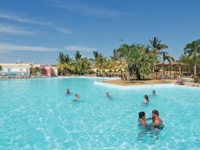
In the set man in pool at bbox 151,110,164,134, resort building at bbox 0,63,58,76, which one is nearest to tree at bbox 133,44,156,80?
man in pool at bbox 151,110,164,134

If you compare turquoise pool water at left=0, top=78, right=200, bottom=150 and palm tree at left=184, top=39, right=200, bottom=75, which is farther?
palm tree at left=184, top=39, right=200, bottom=75

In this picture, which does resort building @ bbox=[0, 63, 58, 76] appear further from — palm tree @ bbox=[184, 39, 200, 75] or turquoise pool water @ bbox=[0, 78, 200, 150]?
turquoise pool water @ bbox=[0, 78, 200, 150]

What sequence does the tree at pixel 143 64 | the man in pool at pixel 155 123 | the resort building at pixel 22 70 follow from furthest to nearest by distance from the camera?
the resort building at pixel 22 70 → the tree at pixel 143 64 → the man in pool at pixel 155 123

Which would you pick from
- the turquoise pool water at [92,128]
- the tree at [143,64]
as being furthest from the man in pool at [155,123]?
the tree at [143,64]

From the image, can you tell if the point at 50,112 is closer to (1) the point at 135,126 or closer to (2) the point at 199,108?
(1) the point at 135,126

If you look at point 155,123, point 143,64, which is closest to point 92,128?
point 155,123

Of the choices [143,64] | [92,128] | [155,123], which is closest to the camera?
[155,123]

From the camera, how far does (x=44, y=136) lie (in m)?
8.37

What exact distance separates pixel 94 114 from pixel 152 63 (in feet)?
78.6

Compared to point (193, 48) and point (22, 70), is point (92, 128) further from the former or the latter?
point (22, 70)

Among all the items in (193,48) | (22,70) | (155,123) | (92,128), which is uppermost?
(193,48)

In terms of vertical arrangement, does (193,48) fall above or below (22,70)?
above

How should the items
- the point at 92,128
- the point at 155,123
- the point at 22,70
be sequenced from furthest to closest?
the point at 22,70 < the point at 92,128 < the point at 155,123

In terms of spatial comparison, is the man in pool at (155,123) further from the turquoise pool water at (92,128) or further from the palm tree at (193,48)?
the palm tree at (193,48)
